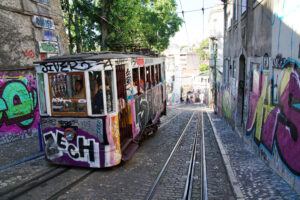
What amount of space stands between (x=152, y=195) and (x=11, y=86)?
6.58 meters

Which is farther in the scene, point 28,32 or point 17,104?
point 28,32

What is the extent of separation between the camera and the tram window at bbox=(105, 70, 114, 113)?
580cm

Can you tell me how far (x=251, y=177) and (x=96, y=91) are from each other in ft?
13.8

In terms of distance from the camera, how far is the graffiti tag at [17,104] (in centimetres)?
820

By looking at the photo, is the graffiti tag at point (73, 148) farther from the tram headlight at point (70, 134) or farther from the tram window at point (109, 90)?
the tram window at point (109, 90)

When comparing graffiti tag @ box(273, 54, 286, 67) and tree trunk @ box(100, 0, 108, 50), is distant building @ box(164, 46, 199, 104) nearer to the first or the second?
tree trunk @ box(100, 0, 108, 50)

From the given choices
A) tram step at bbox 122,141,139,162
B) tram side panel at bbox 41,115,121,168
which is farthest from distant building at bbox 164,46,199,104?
tram side panel at bbox 41,115,121,168

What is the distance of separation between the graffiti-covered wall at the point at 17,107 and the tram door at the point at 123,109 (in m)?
4.47

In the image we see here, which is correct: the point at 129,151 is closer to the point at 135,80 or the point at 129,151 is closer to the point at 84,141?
the point at 84,141

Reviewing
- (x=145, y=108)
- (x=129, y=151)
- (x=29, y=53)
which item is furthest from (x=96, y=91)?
(x=29, y=53)

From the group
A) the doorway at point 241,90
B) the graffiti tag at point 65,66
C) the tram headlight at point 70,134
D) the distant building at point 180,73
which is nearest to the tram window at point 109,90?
the graffiti tag at point 65,66

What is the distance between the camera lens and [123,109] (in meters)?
6.68

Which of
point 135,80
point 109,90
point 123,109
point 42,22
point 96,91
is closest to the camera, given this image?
point 96,91

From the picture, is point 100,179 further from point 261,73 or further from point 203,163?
point 261,73
